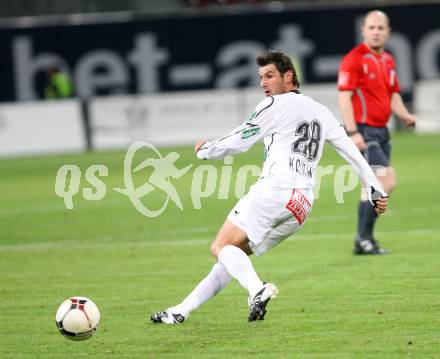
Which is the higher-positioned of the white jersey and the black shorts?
the white jersey

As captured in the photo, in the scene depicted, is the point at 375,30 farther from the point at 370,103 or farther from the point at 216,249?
the point at 216,249

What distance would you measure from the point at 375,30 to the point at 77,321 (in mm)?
5355

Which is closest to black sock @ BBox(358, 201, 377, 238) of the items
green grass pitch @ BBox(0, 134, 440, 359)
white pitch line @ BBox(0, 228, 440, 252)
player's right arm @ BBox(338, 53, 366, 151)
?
green grass pitch @ BBox(0, 134, 440, 359)

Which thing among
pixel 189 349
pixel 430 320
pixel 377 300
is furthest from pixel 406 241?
pixel 189 349

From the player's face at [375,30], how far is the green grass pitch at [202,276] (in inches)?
84.5

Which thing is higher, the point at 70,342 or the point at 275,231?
the point at 275,231

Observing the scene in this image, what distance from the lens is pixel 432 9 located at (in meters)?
31.6

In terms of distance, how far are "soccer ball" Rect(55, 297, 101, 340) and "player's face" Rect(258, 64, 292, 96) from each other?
1.98 m

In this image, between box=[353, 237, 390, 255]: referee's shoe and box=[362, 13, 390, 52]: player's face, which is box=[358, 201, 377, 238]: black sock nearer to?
box=[353, 237, 390, 255]: referee's shoe

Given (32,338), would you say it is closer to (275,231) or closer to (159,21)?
(275,231)

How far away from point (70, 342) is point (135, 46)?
25.1 meters

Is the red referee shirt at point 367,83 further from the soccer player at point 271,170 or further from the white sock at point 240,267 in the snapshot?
the white sock at point 240,267

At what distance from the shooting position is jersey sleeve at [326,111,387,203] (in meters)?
8.05

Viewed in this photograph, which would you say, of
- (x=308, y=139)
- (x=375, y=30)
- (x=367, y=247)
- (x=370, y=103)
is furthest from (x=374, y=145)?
(x=308, y=139)
